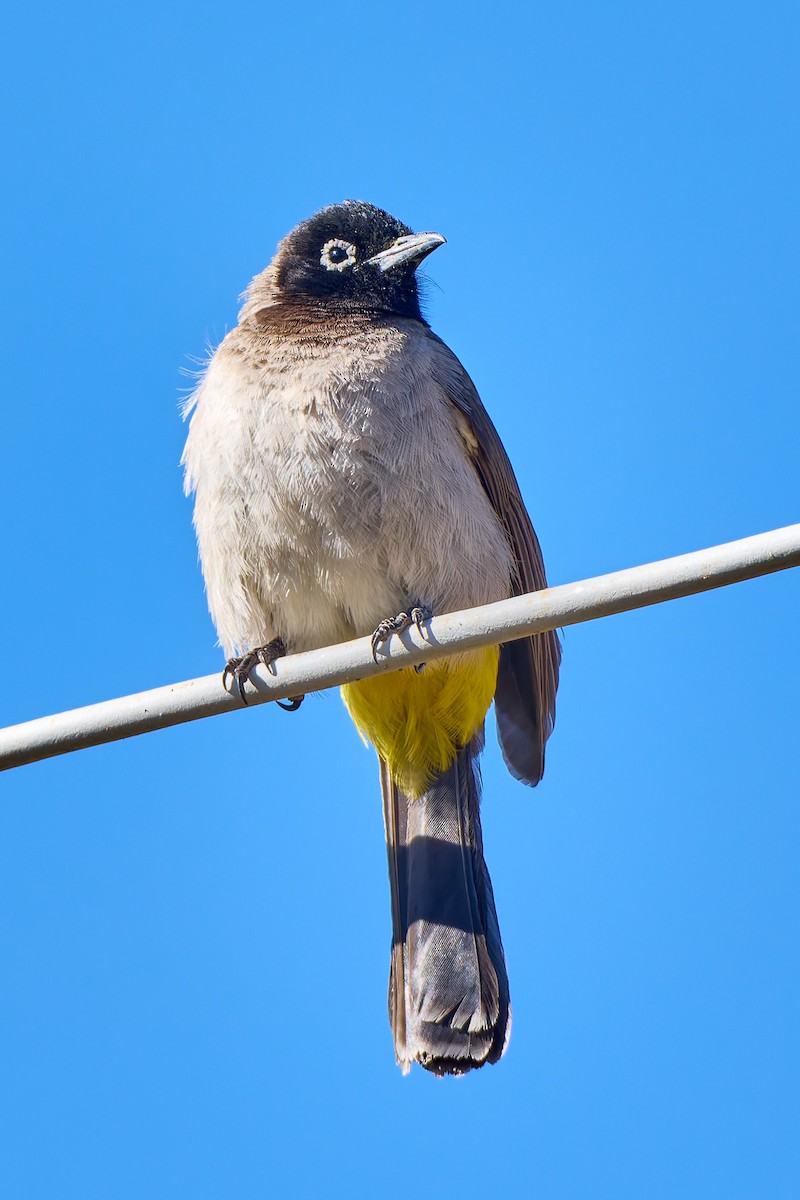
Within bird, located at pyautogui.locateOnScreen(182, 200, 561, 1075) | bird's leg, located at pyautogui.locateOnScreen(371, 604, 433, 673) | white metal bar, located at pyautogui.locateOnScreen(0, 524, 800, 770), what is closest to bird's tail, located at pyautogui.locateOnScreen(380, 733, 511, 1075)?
bird, located at pyautogui.locateOnScreen(182, 200, 561, 1075)

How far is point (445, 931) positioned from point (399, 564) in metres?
1.30

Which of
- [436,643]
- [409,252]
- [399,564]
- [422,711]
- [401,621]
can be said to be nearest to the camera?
[436,643]

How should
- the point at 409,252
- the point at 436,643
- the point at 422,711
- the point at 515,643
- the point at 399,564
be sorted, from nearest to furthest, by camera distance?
the point at 436,643 < the point at 399,564 < the point at 422,711 < the point at 515,643 < the point at 409,252

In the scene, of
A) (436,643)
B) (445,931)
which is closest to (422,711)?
(445,931)

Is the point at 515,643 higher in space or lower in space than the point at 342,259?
lower

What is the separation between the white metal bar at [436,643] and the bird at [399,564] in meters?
1.05

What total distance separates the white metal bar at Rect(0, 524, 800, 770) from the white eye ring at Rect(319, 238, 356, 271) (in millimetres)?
2840

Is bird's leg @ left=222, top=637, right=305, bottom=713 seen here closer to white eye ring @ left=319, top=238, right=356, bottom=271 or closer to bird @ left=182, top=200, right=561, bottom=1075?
bird @ left=182, top=200, right=561, bottom=1075

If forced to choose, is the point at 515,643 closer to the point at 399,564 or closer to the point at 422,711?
the point at 422,711

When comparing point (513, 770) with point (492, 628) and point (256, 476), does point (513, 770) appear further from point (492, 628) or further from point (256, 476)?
point (492, 628)

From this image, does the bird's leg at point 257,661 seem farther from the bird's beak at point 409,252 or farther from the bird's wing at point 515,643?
the bird's beak at point 409,252

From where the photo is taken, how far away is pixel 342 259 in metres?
6.07

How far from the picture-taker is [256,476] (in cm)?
495

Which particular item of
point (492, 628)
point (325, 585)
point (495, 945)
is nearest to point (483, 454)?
point (325, 585)
